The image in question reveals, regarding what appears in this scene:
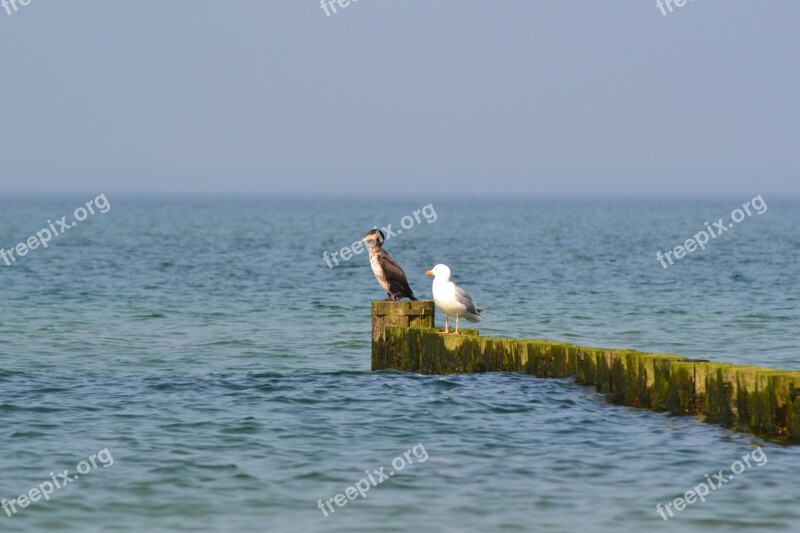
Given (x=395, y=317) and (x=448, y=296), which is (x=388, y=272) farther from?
(x=448, y=296)

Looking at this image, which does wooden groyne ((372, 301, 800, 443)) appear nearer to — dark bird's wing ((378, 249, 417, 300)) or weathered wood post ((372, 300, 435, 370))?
weathered wood post ((372, 300, 435, 370))

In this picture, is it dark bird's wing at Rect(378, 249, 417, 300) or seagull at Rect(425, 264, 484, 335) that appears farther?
dark bird's wing at Rect(378, 249, 417, 300)

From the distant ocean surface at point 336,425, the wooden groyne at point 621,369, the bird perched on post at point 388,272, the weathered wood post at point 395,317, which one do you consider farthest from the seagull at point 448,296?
the bird perched on post at point 388,272

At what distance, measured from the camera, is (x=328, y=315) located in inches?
1155

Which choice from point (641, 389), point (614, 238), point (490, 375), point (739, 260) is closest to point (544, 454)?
point (641, 389)

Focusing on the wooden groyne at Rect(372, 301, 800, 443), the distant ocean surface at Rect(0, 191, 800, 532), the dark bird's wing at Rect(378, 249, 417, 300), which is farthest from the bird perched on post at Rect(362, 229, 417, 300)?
the distant ocean surface at Rect(0, 191, 800, 532)

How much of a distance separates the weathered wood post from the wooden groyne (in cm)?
2

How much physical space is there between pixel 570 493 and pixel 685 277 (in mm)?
35380

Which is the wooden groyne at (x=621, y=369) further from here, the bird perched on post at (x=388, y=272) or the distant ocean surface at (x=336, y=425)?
the bird perched on post at (x=388, y=272)

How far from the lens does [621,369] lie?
576 inches

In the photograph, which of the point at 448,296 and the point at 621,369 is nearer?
the point at 621,369

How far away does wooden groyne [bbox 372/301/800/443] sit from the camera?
1214cm

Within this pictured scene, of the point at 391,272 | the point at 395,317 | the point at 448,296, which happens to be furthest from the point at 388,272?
the point at 448,296

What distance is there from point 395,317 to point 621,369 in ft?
14.7
